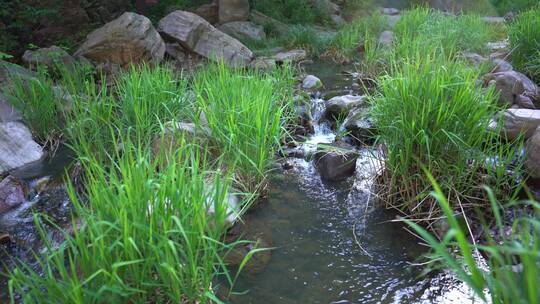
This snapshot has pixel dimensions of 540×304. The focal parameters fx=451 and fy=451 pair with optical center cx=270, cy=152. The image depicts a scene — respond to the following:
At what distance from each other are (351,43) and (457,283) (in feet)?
24.3

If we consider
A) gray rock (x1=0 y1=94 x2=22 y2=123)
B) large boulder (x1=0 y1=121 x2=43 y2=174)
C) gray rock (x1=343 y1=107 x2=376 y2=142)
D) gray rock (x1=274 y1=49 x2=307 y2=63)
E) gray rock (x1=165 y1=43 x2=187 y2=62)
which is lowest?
gray rock (x1=274 y1=49 x2=307 y2=63)

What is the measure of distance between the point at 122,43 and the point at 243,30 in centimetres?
383

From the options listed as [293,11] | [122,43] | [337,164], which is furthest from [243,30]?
[337,164]

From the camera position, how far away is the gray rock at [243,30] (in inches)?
426

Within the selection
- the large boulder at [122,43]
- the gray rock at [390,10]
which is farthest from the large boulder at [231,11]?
the gray rock at [390,10]

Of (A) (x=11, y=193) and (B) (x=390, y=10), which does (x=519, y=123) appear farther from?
(B) (x=390, y=10)

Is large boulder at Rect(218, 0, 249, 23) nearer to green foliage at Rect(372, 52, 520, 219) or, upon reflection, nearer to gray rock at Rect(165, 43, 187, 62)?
gray rock at Rect(165, 43, 187, 62)

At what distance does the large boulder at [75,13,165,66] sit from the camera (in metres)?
7.82

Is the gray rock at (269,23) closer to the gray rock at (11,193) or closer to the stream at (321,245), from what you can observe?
the stream at (321,245)

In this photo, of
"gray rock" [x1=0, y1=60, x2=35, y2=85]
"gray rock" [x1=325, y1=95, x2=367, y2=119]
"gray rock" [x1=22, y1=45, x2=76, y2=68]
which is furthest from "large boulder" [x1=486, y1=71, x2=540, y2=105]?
"gray rock" [x1=22, y1=45, x2=76, y2=68]

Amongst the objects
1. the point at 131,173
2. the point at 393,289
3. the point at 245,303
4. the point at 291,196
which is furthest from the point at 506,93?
the point at 131,173

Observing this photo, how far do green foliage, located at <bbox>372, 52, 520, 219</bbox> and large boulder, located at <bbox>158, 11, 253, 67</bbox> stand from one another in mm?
5783

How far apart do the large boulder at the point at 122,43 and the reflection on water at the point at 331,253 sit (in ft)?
16.9

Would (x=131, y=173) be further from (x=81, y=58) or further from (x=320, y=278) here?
(x=81, y=58)
